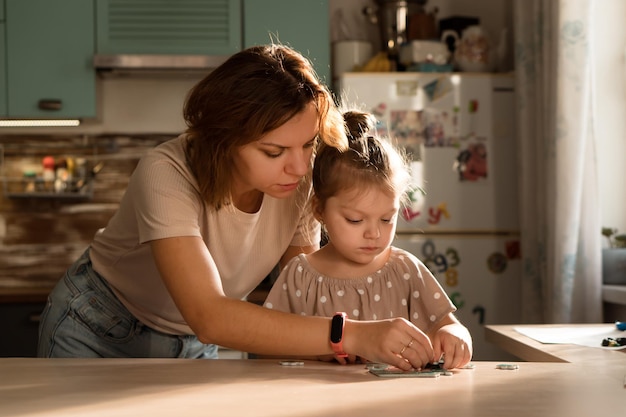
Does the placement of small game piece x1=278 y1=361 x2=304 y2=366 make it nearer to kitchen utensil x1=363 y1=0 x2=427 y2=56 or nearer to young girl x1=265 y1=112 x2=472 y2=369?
young girl x1=265 y1=112 x2=472 y2=369

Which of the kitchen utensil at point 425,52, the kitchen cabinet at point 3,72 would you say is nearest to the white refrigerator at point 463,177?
the kitchen utensil at point 425,52

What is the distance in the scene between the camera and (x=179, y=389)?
1106 millimetres

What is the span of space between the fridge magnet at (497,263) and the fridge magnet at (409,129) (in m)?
0.49

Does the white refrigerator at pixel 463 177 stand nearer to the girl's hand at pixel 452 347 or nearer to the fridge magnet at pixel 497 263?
the fridge magnet at pixel 497 263

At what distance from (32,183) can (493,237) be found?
6.25ft

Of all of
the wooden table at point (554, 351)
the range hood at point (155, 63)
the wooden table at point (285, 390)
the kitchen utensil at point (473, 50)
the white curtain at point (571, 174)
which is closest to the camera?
the wooden table at point (285, 390)

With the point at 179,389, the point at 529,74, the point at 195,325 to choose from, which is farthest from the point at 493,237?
the point at 179,389

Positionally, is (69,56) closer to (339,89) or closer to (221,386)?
(339,89)

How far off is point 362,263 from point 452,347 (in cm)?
29

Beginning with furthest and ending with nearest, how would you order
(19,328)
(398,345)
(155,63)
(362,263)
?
(155,63)
(19,328)
(362,263)
(398,345)

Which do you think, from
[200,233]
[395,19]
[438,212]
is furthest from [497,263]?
[200,233]

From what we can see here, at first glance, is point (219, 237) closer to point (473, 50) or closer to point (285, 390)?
point (285, 390)

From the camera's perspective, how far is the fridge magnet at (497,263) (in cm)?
353

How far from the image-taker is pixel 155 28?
3.53 m
